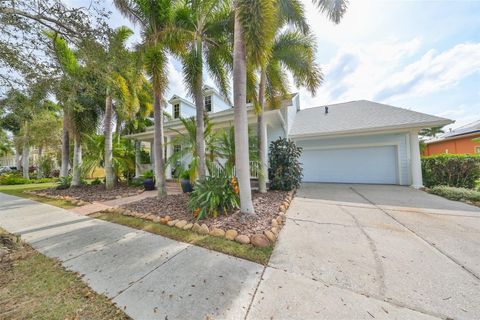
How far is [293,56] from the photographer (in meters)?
6.42

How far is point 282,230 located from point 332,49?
24.1 ft

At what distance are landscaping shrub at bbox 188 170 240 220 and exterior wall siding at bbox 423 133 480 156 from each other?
760 inches

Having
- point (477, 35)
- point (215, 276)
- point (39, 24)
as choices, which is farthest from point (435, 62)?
point (39, 24)

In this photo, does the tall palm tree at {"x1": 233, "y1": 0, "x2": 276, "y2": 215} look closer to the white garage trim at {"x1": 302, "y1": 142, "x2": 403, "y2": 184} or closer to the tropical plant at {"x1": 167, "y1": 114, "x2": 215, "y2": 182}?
the tropical plant at {"x1": 167, "y1": 114, "x2": 215, "y2": 182}

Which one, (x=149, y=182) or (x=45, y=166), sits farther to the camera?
(x=45, y=166)

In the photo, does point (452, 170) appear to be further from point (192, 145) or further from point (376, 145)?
point (192, 145)

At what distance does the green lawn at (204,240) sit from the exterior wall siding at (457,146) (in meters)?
→ 19.9

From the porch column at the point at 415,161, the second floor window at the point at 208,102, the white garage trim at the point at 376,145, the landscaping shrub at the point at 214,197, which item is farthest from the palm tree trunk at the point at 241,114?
the second floor window at the point at 208,102

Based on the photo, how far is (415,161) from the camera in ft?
27.1

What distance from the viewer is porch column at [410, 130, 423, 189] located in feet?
26.9

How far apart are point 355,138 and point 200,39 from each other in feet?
29.9

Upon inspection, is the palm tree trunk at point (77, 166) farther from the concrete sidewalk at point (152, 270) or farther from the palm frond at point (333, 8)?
the palm frond at point (333, 8)

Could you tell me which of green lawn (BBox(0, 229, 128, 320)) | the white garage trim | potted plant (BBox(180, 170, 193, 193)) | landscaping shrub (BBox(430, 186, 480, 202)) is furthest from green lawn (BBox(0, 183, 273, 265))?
the white garage trim

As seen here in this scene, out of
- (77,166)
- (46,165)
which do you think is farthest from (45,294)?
(46,165)
